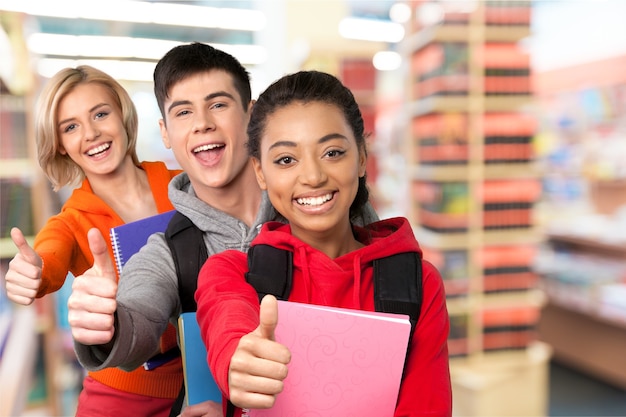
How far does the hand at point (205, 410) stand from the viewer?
87 centimetres

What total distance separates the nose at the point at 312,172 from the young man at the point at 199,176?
0.59 feet

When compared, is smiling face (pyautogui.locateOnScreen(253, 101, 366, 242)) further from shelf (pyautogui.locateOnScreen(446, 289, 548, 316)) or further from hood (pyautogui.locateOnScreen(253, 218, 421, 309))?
shelf (pyautogui.locateOnScreen(446, 289, 548, 316))

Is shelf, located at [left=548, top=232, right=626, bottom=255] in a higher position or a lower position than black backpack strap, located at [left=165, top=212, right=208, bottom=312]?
lower

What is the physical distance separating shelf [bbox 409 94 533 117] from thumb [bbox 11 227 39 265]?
2.71 meters

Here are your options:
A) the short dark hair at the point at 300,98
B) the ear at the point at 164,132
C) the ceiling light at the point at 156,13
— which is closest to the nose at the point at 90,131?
the ear at the point at 164,132

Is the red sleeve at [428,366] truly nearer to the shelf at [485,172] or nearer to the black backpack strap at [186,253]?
the black backpack strap at [186,253]

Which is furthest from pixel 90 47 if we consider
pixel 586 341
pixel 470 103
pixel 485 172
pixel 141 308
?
pixel 586 341

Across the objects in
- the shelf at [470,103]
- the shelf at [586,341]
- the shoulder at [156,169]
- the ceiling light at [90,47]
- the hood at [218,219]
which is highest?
the shelf at [470,103]

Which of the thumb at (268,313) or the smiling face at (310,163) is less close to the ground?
the smiling face at (310,163)

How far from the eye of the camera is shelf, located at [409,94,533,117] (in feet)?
10.6

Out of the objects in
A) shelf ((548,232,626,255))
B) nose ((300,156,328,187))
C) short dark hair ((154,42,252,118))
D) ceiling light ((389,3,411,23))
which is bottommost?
shelf ((548,232,626,255))

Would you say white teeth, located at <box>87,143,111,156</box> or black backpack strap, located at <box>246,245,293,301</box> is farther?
white teeth, located at <box>87,143,111,156</box>

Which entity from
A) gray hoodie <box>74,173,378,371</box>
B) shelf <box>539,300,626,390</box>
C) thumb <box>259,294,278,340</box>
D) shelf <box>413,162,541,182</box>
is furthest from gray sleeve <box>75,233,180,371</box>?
shelf <box>539,300,626,390</box>

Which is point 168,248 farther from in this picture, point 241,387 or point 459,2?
Answer: point 459,2
